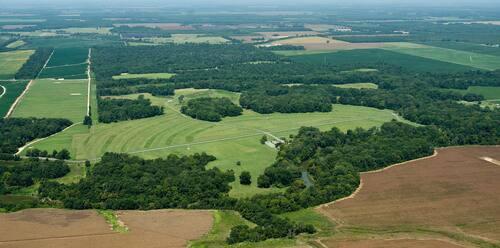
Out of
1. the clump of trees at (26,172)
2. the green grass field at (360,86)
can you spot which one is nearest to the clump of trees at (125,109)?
the clump of trees at (26,172)

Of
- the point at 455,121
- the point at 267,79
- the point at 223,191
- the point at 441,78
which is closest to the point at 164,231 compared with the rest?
the point at 223,191

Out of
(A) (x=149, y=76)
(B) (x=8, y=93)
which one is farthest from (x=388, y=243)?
(A) (x=149, y=76)

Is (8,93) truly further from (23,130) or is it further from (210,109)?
(210,109)

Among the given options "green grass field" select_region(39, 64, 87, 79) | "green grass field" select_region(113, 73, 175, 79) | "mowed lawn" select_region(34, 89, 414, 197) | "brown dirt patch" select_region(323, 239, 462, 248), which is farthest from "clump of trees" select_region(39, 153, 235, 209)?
"green grass field" select_region(39, 64, 87, 79)

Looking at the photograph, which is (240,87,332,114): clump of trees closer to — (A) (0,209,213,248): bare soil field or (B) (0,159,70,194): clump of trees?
(B) (0,159,70,194): clump of trees

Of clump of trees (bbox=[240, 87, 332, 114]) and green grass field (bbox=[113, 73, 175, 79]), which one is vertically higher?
clump of trees (bbox=[240, 87, 332, 114])

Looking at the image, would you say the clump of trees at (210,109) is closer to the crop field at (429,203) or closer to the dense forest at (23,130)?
the dense forest at (23,130)
